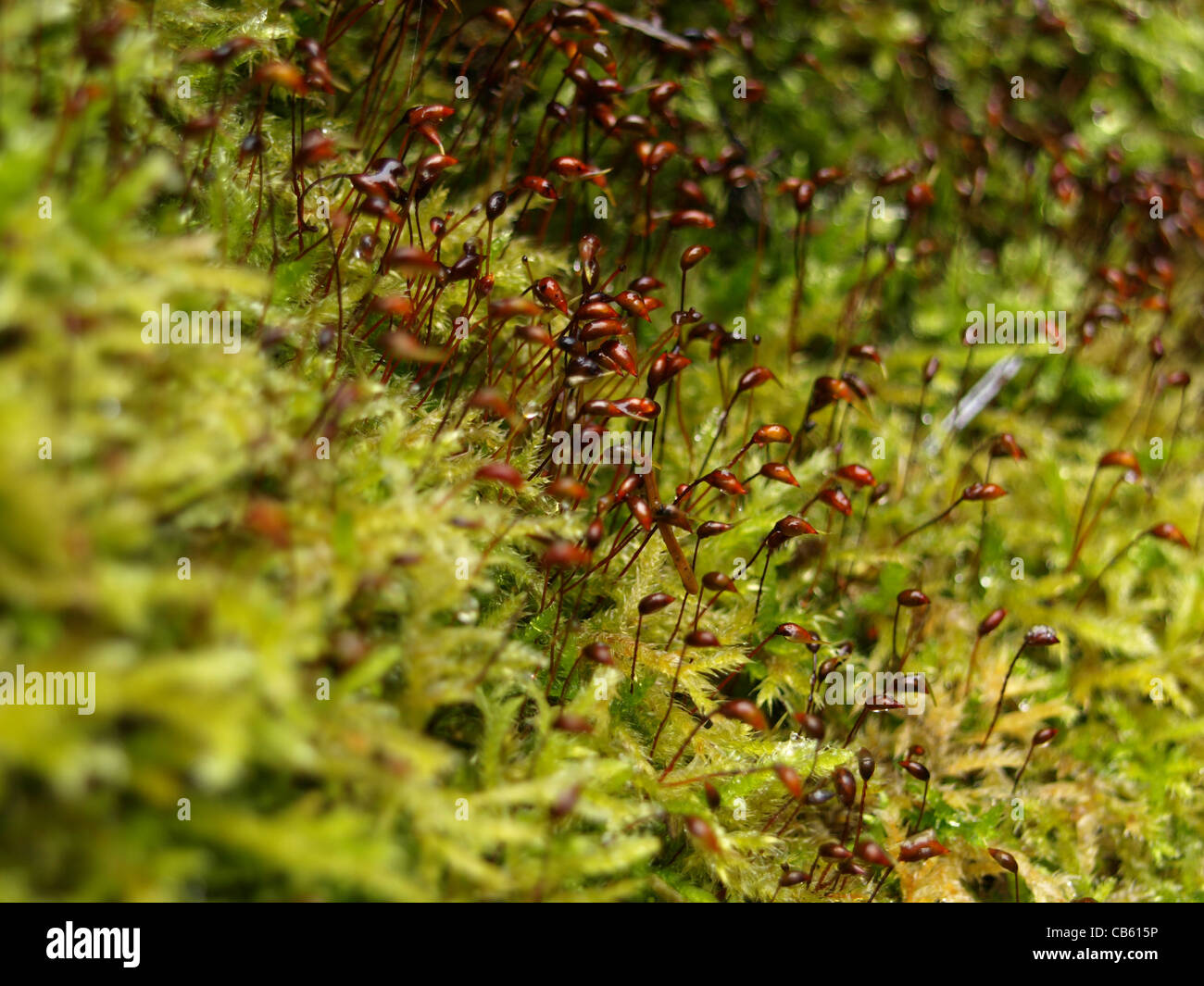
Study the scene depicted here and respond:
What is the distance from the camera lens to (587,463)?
2219mm

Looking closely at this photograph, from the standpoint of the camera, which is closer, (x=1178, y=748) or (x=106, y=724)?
(x=106, y=724)

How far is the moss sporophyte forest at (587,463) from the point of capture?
1229 mm

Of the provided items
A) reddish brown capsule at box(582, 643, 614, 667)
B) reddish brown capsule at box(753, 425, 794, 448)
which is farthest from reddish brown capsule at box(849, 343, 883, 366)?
reddish brown capsule at box(582, 643, 614, 667)

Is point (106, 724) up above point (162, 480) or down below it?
below

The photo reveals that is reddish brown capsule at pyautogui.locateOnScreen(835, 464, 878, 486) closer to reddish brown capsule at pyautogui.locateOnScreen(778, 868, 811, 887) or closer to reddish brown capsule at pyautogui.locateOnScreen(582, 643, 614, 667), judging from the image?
reddish brown capsule at pyautogui.locateOnScreen(582, 643, 614, 667)

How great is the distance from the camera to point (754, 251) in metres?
3.24

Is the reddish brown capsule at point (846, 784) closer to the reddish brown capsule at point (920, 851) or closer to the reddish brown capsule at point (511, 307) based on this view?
the reddish brown capsule at point (920, 851)

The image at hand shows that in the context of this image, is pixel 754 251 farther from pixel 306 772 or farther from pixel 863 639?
pixel 306 772

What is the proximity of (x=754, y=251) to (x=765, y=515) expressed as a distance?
126 centimetres

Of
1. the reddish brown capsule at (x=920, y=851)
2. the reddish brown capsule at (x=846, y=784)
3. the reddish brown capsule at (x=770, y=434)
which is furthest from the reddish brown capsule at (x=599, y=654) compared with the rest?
the reddish brown capsule at (x=920, y=851)

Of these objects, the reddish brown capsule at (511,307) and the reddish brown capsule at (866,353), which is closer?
the reddish brown capsule at (511,307)

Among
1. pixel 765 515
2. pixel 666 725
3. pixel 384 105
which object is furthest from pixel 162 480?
pixel 384 105

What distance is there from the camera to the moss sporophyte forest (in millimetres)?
1229
